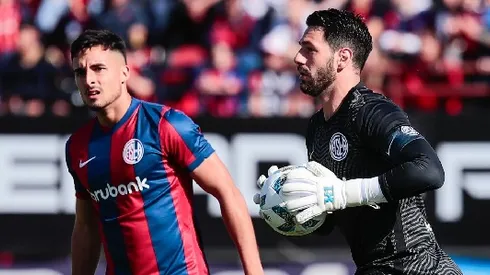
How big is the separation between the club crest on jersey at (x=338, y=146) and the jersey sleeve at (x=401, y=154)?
168 mm

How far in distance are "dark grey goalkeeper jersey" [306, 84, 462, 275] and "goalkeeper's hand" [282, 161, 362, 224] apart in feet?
0.49

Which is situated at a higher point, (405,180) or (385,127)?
(385,127)

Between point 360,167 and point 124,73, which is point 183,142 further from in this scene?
point 360,167

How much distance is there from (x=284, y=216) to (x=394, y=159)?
0.67 meters

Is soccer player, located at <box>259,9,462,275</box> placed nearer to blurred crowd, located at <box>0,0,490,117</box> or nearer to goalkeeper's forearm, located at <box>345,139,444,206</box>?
goalkeeper's forearm, located at <box>345,139,444,206</box>

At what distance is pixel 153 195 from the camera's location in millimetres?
5156

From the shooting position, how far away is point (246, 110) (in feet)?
31.9

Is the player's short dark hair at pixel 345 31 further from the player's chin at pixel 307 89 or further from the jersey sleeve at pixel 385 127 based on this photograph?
the jersey sleeve at pixel 385 127

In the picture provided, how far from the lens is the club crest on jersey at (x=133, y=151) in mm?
5180

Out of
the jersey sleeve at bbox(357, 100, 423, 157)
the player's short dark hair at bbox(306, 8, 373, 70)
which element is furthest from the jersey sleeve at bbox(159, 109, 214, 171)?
the jersey sleeve at bbox(357, 100, 423, 157)

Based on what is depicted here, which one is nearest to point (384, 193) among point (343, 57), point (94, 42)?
point (343, 57)

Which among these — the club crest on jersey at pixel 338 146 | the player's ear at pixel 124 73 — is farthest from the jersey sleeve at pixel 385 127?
the player's ear at pixel 124 73

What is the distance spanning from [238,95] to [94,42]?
459 centimetres

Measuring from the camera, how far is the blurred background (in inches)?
345
